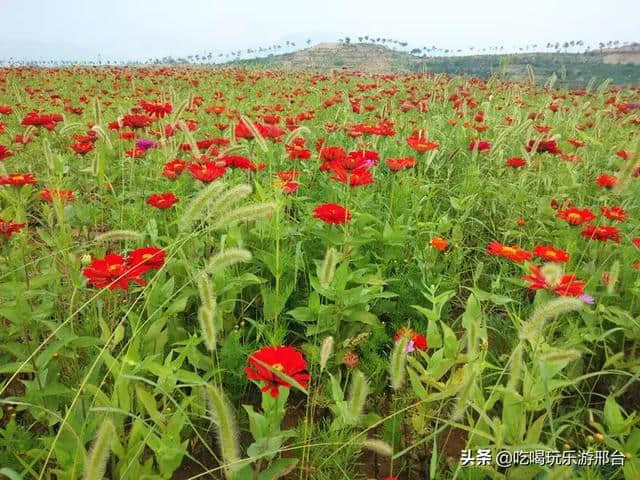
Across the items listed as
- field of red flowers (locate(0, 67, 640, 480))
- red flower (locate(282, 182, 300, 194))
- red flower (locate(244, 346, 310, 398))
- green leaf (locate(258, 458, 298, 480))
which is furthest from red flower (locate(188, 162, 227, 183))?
green leaf (locate(258, 458, 298, 480))

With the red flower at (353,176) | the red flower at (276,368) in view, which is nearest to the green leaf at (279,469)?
the red flower at (276,368)

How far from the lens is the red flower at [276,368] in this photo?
1305 millimetres

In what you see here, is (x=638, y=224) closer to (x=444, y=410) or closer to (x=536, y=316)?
(x=444, y=410)

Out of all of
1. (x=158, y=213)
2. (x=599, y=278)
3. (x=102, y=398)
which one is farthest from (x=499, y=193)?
(x=102, y=398)

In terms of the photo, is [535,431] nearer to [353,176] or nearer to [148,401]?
[148,401]

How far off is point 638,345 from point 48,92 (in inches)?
360

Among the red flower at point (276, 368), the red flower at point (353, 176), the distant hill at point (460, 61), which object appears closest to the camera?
the red flower at point (276, 368)

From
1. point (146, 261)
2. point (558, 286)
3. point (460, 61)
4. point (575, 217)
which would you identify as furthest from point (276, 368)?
point (460, 61)

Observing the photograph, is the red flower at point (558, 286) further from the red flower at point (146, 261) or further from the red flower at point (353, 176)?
the red flower at point (146, 261)

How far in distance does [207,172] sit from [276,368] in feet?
4.27

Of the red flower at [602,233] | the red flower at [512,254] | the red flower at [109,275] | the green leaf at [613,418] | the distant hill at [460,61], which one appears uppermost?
the distant hill at [460,61]

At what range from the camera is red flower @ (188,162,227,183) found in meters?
2.28

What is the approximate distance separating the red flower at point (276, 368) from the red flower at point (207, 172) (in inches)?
44.6

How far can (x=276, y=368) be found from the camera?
1.34 meters
